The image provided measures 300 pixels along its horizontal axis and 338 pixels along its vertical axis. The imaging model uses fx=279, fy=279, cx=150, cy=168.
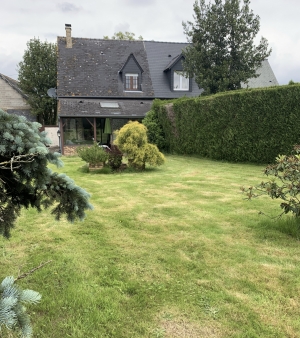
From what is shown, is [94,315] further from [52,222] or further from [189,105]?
[189,105]

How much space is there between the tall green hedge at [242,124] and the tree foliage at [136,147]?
→ 4379mm

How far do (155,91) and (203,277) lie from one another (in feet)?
67.5

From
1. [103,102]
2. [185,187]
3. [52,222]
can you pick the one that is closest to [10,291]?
[52,222]

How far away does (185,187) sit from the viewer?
7992mm

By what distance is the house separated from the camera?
29406mm

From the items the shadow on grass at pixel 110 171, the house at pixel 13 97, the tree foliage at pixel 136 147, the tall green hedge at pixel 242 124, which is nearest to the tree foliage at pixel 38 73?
the house at pixel 13 97

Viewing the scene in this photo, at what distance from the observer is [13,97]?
30031 millimetres

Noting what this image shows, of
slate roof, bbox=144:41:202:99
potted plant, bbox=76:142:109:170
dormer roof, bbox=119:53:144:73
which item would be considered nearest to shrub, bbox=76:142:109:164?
potted plant, bbox=76:142:109:170

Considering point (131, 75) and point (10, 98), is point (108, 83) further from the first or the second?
point (10, 98)

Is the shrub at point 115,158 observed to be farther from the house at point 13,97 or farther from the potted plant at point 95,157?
the house at point 13,97

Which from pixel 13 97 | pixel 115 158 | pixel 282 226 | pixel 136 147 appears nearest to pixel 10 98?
pixel 13 97

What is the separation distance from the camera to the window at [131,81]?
22.0 metres

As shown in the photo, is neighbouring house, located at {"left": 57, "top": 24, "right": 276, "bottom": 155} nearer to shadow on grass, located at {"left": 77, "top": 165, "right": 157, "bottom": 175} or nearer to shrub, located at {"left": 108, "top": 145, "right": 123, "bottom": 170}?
shadow on grass, located at {"left": 77, "top": 165, "right": 157, "bottom": 175}

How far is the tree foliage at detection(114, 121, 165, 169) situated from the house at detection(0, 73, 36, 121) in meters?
22.5
